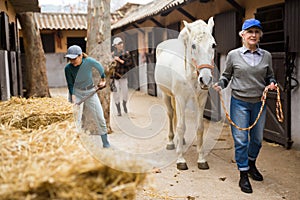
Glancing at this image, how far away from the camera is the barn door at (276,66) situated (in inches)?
207

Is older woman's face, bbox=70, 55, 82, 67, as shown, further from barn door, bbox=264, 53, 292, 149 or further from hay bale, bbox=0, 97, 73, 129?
barn door, bbox=264, 53, 292, 149

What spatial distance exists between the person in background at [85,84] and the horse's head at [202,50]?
1391mm

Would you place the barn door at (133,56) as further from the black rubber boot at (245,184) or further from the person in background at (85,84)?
the black rubber boot at (245,184)

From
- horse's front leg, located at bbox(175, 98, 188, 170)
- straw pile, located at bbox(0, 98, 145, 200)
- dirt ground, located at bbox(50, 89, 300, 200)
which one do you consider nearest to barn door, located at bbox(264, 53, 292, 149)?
dirt ground, located at bbox(50, 89, 300, 200)

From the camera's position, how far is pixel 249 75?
3686 mm

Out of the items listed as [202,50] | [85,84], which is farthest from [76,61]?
[202,50]

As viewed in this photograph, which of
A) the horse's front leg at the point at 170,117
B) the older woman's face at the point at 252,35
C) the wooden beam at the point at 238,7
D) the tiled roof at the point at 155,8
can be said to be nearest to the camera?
the older woman's face at the point at 252,35

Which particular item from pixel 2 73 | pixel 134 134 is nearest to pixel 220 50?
pixel 134 134

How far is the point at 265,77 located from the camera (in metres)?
3.80

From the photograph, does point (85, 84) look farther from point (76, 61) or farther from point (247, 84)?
point (247, 84)

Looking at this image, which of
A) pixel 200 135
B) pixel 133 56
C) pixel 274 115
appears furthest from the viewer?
pixel 133 56

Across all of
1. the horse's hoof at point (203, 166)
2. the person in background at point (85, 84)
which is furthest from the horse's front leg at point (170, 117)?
the person in background at point (85, 84)

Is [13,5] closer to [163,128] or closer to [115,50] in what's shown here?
[115,50]

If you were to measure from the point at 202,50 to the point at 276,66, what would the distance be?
6.72 feet
